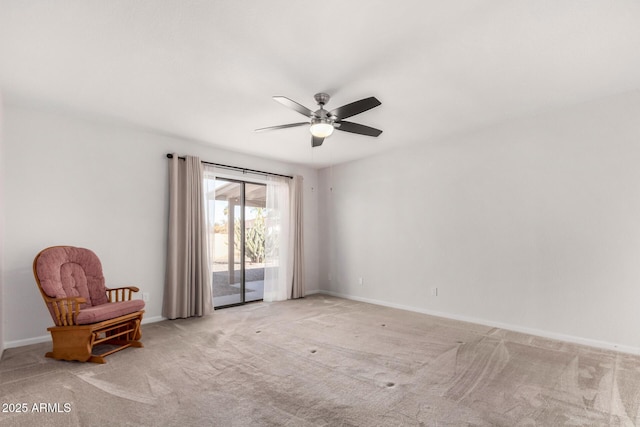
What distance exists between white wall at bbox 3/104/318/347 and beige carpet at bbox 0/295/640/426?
0.76 metres

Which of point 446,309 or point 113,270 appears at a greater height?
point 113,270

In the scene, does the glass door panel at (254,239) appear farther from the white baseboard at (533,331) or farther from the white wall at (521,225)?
the white baseboard at (533,331)

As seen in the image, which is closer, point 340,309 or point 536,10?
point 536,10

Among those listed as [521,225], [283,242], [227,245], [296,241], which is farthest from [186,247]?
[521,225]

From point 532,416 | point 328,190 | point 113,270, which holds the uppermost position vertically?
point 328,190

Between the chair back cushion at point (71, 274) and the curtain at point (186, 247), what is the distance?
93cm

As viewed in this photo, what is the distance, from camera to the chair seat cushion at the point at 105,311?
2.90 meters

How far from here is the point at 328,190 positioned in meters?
6.46

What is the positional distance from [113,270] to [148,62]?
Result: 272 centimetres

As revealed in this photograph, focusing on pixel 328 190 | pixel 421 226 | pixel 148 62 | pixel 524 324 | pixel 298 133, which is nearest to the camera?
pixel 148 62

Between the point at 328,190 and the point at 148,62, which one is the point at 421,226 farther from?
the point at 148,62

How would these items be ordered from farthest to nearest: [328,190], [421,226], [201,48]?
[328,190]
[421,226]
[201,48]

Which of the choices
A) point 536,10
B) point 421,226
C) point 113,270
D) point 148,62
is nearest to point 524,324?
point 421,226

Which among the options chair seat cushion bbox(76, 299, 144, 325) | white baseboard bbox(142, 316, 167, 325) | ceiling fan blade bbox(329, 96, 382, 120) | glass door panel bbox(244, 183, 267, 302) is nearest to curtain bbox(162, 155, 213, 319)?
white baseboard bbox(142, 316, 167, 325)
